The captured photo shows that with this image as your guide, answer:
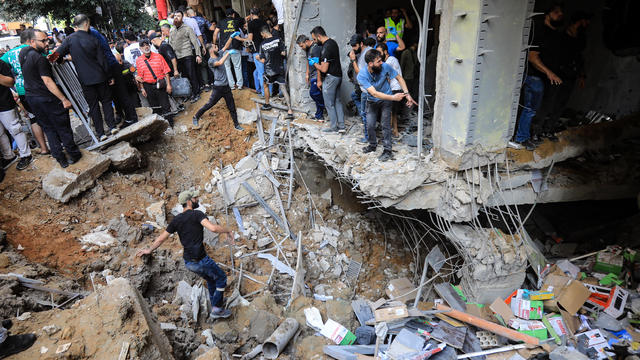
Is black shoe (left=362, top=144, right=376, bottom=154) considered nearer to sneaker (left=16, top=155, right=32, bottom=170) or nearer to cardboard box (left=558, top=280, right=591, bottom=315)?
cardboard box (left=558, top=280, right=591, bottom=315)

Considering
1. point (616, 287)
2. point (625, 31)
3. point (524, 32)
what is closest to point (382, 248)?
point (616, 287)

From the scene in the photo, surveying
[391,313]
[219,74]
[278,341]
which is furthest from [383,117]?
[219,74]

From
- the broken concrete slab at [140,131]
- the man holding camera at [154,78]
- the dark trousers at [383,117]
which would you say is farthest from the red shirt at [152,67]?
the dark trousers at [383,117]

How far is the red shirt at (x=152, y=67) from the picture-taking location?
7.64m

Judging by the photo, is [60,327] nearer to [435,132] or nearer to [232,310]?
[232,310]

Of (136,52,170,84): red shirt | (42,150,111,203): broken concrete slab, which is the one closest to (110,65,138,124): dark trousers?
(136,52,170,84): red shirt

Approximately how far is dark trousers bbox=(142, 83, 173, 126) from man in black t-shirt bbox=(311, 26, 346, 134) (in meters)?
3.74

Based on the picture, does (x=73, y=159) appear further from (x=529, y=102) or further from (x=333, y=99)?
(x=529, y=102)

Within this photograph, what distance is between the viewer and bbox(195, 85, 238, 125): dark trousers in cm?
796

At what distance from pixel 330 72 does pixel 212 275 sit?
4.04 meters

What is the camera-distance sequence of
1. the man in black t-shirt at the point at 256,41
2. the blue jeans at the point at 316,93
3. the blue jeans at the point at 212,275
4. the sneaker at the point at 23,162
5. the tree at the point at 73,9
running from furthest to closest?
the tree at the point at 73,9, the man in black t-shirt at the point at 256,41, the blue jeans at the point at 316,93, the sneaker at the point at 23,162, the blue jeans at the point at 212,275

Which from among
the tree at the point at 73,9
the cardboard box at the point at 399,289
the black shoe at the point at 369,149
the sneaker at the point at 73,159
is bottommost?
the cardboard box at the point at 399,289

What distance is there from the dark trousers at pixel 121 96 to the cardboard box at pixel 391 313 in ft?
19.5

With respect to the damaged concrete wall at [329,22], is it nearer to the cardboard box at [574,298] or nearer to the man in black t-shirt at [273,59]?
the man in black t-shirt at [273,59]
